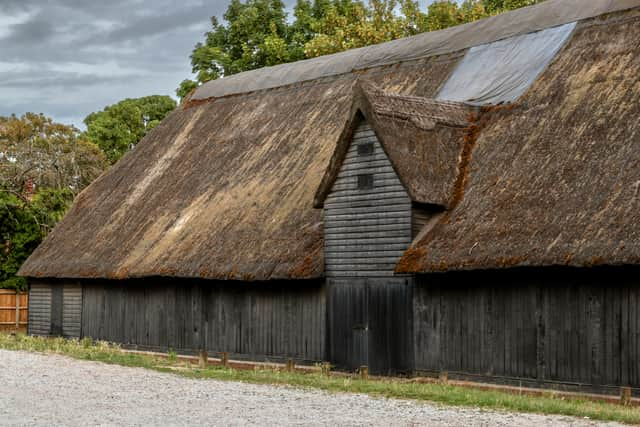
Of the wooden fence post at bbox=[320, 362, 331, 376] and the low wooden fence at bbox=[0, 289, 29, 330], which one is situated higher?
the low wooden fence at bbox=[0, 289, 29, 330]

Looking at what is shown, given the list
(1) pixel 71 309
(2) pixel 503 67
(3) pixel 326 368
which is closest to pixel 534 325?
(3) pixel 326 368

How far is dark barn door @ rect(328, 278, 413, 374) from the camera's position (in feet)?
76.4

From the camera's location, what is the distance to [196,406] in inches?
639

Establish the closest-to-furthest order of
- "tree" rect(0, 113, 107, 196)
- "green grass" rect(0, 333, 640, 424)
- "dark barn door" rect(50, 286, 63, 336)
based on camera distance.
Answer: "green grass" rect(0, 333, 640, 424) → "dark barn door" rect(50, 286, 63, 336) → "tree" rect(0, 113, 107, 196)

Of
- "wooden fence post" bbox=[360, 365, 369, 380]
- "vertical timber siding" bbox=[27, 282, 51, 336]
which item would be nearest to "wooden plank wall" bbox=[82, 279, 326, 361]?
"wooden fence post" bbox=[360, 365, 369, 380]

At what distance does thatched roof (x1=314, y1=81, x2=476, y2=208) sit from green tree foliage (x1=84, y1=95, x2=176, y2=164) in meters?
46.7

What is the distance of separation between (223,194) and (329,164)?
761cm

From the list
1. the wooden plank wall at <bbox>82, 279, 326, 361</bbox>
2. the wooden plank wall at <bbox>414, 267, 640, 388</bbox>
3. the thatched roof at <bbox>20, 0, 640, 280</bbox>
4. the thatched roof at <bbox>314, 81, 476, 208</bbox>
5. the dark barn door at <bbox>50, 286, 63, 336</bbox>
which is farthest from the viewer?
the dark barn door at <bbox>50, 286, 63, 336</bbox>

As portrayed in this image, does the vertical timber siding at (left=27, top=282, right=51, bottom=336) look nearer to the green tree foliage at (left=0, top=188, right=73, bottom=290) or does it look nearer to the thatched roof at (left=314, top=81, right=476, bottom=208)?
the green tree foliage at (left=0, top=188, right=73, bottom=290)

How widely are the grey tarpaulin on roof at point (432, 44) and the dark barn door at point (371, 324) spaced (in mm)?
8951

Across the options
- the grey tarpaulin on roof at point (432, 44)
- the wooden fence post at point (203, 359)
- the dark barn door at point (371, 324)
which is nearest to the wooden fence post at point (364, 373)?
the dark barn door at point (371, 324)

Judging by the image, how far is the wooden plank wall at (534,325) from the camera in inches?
752

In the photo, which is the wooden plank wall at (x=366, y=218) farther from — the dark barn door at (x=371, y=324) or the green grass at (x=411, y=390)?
the green grass at (x=411, y=390)

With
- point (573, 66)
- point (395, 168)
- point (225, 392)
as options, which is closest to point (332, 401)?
point (225, 392)
